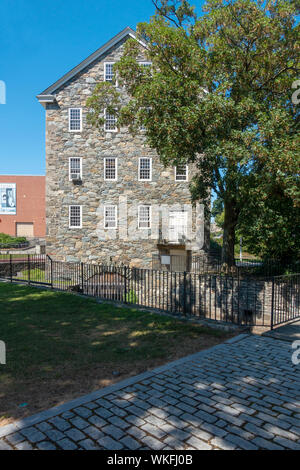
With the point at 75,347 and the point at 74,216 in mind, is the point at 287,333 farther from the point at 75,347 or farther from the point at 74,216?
the point at 74,216

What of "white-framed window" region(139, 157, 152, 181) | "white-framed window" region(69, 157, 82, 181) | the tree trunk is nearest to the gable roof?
"white-framed window" region(69, 157, 82, 181)

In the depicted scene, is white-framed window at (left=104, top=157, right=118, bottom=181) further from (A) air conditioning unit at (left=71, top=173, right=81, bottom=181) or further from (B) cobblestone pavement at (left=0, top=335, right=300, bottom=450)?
(B) cobblestone pavement at (left=0, top=335, right=300, bottom=450)

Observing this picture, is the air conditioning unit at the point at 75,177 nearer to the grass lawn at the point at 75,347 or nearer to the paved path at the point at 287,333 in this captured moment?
the grass lawn at the point at 75,347

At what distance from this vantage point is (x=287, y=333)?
8.30 metres

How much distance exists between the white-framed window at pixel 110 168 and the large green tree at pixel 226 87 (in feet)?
31.0

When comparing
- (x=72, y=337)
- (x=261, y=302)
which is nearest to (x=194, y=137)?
(x=261, y=302)

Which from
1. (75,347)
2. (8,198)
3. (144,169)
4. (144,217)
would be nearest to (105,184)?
(144,169)

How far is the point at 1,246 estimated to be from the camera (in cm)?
3381

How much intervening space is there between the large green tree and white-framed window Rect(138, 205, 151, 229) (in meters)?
9.51

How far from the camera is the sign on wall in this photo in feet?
149

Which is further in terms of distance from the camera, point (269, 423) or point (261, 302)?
point (261, 302)

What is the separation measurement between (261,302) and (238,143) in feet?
20.1

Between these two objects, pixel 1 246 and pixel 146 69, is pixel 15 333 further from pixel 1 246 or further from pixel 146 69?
pixel 1 246

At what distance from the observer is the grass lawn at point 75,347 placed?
193 inches
